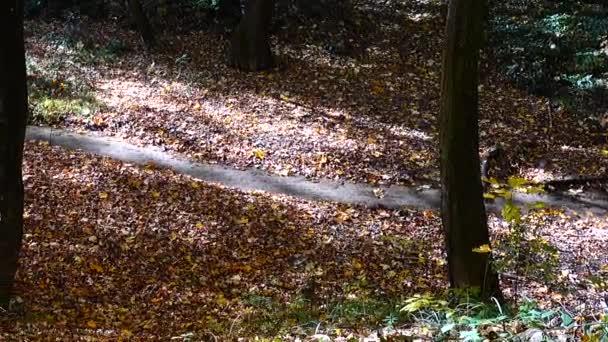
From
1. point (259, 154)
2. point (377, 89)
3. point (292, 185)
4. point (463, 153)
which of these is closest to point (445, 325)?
point (463, 153)

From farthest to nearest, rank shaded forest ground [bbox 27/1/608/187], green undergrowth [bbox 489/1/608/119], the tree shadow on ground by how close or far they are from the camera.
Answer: green undergrowth [bbox 489/1/608/119] < shaded forest ground [bbox 27/1/608/187] < the tree shadow on ground

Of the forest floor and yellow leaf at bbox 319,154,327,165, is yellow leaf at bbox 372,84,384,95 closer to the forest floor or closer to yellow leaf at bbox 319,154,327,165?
the forest floor

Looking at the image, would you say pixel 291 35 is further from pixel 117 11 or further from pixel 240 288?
pixel 240 288

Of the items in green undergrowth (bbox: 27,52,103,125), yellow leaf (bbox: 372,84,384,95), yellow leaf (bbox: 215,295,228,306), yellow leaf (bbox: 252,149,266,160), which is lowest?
yellow leaf (bbox: 215,295,228,306)

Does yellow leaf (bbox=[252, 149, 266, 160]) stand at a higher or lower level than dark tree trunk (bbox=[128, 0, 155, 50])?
lower

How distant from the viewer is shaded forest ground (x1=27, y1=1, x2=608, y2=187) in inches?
510

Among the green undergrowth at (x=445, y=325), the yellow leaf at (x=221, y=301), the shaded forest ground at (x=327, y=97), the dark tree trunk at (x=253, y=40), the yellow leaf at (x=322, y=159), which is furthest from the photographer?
the dark tree trunk at (x=253, y=40)

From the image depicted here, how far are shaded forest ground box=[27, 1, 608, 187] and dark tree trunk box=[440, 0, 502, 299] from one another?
5.71 m

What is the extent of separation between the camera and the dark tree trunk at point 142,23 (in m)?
16.9

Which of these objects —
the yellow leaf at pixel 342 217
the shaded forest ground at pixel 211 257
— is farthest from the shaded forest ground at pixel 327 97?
the shaded forest ground at pixel 211 257

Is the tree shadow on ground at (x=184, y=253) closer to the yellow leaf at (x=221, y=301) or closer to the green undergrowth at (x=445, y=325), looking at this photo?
the yellow leaf at (x=221, y=301)

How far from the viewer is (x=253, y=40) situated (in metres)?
16.1

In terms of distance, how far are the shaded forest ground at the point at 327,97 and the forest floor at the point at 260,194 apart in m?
0.05

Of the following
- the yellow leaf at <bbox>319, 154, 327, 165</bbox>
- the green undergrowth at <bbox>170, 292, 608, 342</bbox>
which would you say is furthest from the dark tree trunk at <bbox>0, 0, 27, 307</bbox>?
the yellow leaf at <bbox>319, 154, 327, 165</bbox>
